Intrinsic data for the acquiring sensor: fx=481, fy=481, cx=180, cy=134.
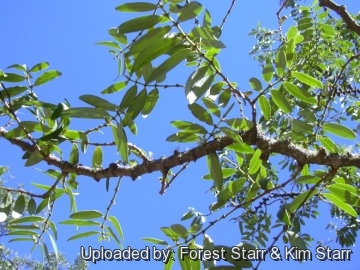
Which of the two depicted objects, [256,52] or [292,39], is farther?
[256,52]

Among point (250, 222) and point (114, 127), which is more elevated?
point (250, 222)

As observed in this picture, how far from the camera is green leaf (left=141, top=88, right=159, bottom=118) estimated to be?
1320 millimetres

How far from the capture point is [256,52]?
142 inches

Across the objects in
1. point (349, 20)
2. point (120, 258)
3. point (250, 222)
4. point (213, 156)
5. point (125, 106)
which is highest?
point (349, 20)

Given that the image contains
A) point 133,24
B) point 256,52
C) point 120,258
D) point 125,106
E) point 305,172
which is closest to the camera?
point 133,24

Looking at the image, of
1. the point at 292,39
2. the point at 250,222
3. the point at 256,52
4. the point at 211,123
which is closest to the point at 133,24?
the point at 211,123

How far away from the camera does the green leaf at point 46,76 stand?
1.52m

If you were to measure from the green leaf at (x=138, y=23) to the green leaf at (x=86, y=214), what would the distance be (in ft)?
2.08

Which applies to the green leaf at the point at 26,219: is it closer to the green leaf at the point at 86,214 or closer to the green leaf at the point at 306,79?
the green leaf at the point at 86,214

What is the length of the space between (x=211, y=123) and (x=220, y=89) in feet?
0.31

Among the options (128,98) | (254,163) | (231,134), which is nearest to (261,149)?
(254,163)

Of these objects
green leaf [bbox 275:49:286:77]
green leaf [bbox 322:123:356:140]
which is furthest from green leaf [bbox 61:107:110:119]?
green leaf [bbox 322:123:356:140]

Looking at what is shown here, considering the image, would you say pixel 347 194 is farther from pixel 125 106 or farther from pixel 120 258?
pixel 120 258

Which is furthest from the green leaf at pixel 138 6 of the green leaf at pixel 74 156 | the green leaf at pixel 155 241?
the green leaf at pixel 155 241
